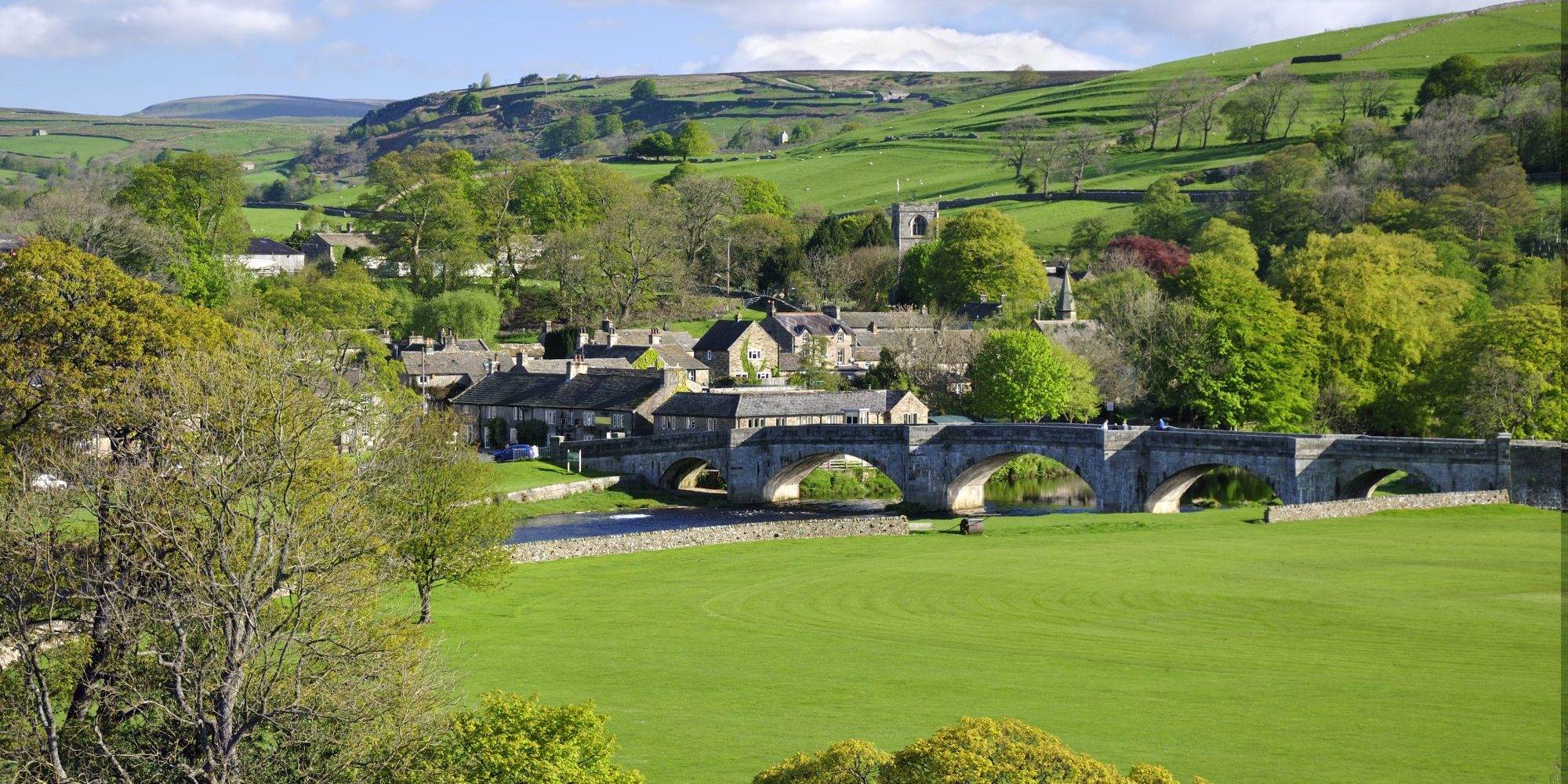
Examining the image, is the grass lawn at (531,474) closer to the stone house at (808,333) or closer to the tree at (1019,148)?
the stone house at (808,333)

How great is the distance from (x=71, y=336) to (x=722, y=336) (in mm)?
71923

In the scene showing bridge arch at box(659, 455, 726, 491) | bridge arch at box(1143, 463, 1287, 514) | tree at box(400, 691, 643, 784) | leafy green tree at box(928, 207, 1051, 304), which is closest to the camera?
tree at box(400, 691, 643, 784)

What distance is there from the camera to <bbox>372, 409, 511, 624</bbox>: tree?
42.6 m

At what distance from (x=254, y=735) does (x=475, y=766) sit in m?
4.55

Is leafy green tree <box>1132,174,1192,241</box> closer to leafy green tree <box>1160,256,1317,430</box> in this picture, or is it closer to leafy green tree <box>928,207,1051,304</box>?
leafy green tree <box>928,207,1051,304</box>

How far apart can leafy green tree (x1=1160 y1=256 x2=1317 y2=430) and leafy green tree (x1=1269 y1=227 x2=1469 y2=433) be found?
80.4 inches

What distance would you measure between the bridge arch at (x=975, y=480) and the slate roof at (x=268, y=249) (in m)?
74.8

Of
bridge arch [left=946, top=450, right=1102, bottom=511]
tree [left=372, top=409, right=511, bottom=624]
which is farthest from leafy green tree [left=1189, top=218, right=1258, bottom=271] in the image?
tree [left=372, top=409, right=511, bottom=624]

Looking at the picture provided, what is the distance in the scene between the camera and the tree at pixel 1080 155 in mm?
178750

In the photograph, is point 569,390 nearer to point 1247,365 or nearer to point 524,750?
point 1247,365

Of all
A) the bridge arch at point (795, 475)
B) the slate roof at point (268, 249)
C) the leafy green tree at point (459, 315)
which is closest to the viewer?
the bridge arch at point (795, 475)

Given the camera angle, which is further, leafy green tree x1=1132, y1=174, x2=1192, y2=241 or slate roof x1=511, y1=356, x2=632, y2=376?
leafy green tree x1=1132, y1=174, x2=1192, y2=241

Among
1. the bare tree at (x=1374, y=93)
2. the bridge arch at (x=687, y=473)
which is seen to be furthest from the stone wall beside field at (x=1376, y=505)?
the bare tree at (x=1374, y=93)

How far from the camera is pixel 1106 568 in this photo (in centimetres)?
5084
